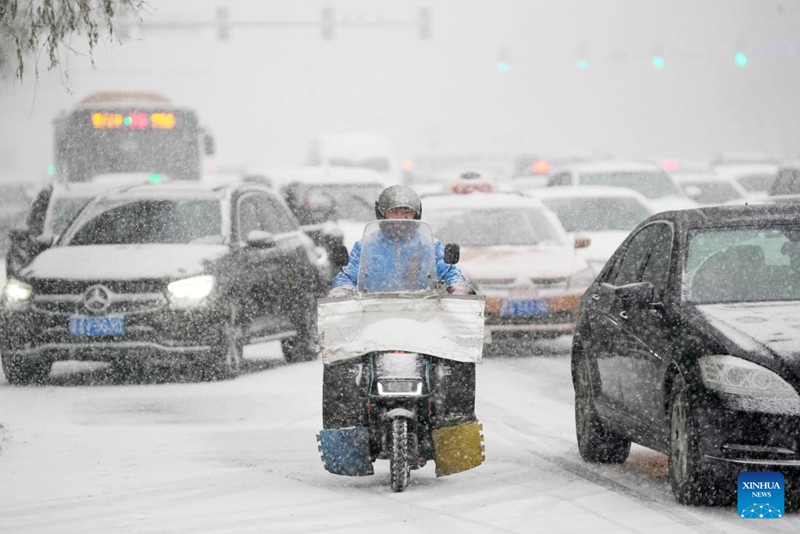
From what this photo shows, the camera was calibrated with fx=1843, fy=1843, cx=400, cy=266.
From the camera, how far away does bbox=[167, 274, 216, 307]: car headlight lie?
15.5 metres

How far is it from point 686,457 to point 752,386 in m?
0.51

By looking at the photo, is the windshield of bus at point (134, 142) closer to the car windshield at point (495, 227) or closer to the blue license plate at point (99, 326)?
the car windshield at point (495, 227)

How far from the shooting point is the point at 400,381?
9266 millimetres

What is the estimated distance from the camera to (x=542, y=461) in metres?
10.6

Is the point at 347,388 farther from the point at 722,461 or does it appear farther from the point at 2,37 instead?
the point at 2,37

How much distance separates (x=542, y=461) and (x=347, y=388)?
1.64 metres

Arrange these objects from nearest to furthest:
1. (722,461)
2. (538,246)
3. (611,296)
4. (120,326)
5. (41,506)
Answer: (722,461), (41,506), (611,296), (120,326), (538,246)

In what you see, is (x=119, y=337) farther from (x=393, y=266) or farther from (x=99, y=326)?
(x=393, y=266)

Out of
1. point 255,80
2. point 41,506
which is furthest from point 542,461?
point 255,80

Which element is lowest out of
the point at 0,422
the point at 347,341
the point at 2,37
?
the point at 0,422

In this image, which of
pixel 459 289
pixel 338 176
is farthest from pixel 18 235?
pixel 459 289

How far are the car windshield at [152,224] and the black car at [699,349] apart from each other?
6279mm

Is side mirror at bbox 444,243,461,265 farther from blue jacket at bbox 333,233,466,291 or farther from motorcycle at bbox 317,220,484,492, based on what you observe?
motorcycle at bbox 317,220,484,492

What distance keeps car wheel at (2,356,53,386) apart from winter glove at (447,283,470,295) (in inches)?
258
